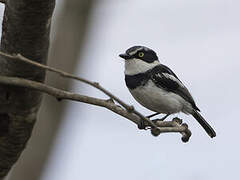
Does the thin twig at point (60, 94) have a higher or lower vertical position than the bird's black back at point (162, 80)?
higher

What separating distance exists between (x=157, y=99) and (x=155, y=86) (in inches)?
6.6

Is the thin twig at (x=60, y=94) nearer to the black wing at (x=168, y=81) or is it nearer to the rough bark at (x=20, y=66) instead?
the rough bark at (x=20, y=66)

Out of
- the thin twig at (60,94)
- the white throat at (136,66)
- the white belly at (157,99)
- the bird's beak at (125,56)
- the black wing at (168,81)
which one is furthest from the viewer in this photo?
the bird's beak at (125,56)

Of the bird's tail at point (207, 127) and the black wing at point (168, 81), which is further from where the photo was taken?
the bird's tail at point (207, 127)

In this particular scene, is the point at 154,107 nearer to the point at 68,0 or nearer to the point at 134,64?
the point at 134,64

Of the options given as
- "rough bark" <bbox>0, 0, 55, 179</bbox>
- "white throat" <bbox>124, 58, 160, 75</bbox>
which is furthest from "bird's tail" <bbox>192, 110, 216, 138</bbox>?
"rough bark" <bbox>0, 0, 55, 179</bbox>

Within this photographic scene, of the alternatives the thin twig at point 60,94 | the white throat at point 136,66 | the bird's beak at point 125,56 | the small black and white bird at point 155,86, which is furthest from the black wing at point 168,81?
the thin twig at point 60,94

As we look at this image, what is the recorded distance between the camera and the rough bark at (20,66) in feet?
9.66

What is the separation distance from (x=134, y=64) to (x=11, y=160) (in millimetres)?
2861

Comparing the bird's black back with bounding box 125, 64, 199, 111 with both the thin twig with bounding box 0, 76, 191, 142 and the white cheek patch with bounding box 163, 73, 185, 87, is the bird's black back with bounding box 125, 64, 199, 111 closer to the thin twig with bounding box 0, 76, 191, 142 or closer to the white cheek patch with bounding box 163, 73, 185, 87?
the white cheek patch with bounding box 163, 73, 185, 87

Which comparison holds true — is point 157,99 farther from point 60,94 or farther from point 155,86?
point 60,94

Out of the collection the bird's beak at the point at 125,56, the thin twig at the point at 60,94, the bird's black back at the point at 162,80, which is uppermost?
the thin twig at the point at 60,94

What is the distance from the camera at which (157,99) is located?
19.4 ft

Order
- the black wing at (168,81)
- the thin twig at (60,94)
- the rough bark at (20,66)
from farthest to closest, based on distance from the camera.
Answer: the black wing at (168,81), the thin twig at (60,94), the rough bark at (20,66)
